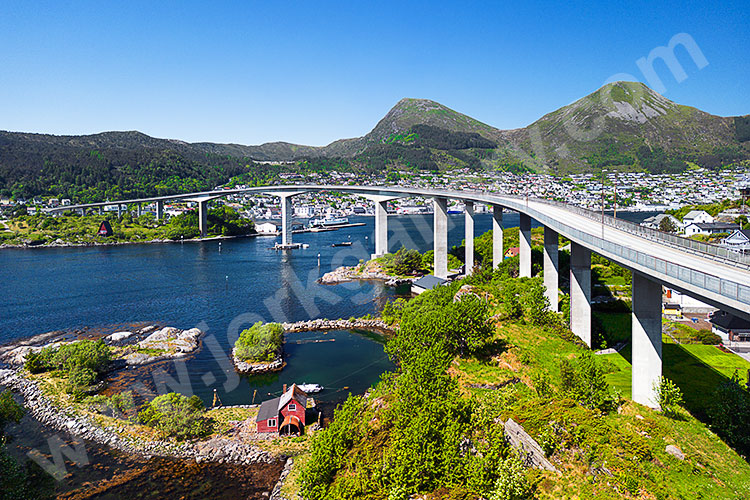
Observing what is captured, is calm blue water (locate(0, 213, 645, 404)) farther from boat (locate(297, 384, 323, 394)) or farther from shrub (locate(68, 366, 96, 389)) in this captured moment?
shrub (locate(68, 366, 96, 389))

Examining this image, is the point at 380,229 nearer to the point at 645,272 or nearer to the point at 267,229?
the point at 267,229

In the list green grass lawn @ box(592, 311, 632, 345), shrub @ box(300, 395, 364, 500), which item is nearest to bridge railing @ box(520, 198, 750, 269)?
green grass lawn @ box(592, 311, 632, 345)

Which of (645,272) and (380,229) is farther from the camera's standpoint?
(380,229)

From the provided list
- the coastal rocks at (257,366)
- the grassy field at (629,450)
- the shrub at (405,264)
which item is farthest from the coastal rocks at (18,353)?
the shrub at (405,264)

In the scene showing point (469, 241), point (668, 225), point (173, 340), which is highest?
point (668, 225)

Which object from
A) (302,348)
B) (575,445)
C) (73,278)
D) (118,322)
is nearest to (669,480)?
(575,445)

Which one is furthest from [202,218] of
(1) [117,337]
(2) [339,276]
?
(1) [117,337]

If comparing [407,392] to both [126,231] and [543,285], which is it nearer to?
[543,285]

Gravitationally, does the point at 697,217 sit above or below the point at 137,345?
above
